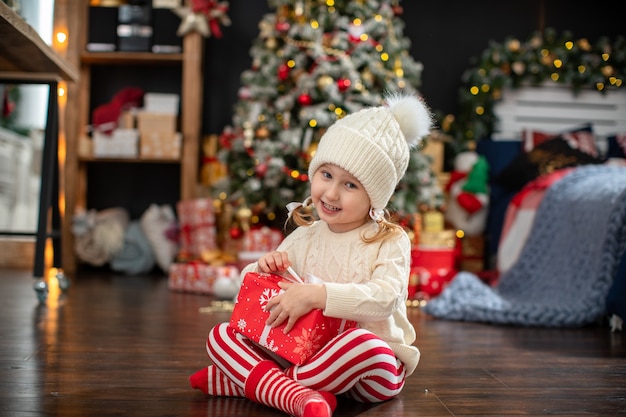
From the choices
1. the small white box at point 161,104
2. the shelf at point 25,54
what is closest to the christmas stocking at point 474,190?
the small white box at point 161,104

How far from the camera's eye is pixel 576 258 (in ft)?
9.80

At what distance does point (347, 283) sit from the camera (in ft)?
4.95

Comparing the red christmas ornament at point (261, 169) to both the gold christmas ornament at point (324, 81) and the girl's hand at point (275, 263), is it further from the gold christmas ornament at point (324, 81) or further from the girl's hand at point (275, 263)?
the girl's hand at point (275, 263)

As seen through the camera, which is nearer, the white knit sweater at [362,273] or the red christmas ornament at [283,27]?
the white knit sweater at [362,273]

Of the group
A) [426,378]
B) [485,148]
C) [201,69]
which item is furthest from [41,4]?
[426,378]

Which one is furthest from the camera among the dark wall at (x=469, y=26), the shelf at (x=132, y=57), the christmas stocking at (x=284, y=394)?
the dark wall at (x=469, y=26)

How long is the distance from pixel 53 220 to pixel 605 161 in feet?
8.93

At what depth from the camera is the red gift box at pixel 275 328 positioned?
4.75ft

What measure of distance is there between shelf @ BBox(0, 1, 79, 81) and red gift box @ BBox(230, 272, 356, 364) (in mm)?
891

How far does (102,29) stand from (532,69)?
2547 mm

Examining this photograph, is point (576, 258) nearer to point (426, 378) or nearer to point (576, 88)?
point (426, 378)

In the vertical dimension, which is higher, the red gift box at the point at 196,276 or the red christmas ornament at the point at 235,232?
the red christmas ornament at the point at 235,232

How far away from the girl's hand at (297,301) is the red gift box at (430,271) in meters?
2.14

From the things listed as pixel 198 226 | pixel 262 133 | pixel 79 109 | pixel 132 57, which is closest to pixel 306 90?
pixel 262 133
